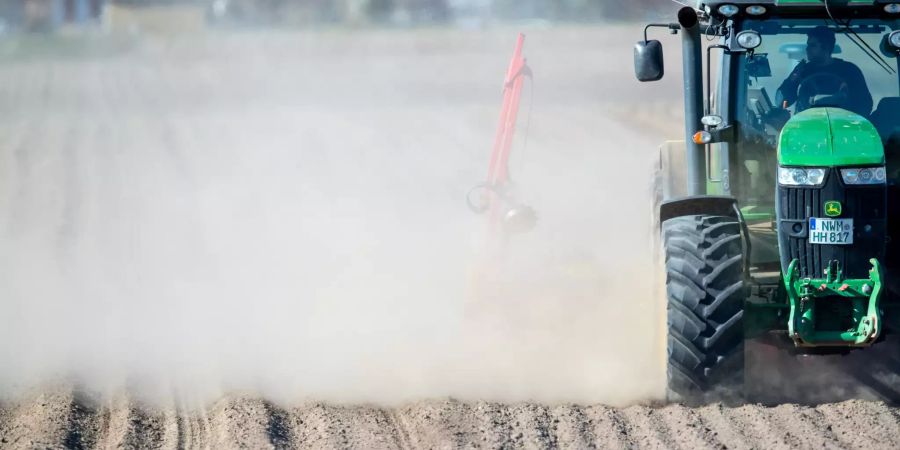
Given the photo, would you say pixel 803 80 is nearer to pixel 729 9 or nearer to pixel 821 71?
pixel 821 71

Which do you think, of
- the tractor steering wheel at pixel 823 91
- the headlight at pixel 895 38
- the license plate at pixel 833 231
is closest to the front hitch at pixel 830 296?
the license plate at pixel 833 231

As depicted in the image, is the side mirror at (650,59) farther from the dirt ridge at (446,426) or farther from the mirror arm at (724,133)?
the dirt ridge at (446,426)

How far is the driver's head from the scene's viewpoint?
732 centimetres

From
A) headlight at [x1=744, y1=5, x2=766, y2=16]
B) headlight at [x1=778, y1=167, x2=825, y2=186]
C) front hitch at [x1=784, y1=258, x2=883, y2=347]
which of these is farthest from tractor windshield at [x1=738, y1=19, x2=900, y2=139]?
front hitch at [x1=784, y1=258, x2=883, y2=347]

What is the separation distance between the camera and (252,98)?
2406 cm

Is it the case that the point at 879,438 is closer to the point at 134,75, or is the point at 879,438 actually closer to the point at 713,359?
the point at 713,359

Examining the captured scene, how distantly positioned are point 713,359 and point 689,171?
1580 mm

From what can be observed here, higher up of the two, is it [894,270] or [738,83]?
[738,83]

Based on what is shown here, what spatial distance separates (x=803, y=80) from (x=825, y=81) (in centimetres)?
12

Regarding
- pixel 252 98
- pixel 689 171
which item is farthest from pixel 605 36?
pixel 689 171

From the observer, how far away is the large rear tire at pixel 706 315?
6477 millimetres

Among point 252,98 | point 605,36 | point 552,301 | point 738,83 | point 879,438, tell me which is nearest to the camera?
point 879,438

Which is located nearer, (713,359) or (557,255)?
(713,359)

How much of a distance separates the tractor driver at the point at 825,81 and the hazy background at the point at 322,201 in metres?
1.73
